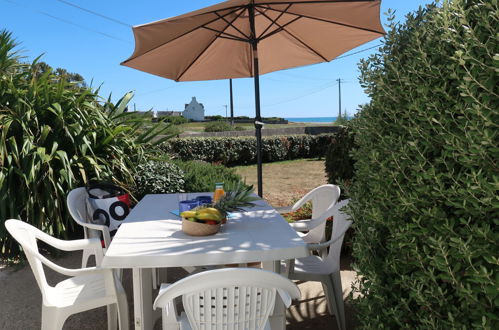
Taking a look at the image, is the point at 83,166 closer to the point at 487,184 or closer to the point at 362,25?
the point at 362,25

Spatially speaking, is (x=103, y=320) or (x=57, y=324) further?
(x=103, y=320)

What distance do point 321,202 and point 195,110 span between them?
6917 centimetres

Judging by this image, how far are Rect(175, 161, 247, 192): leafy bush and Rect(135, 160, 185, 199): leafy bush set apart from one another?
11 cm

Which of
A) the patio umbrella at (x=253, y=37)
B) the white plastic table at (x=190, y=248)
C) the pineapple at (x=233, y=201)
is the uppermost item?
the patio umbrella at (x=253, y=37)

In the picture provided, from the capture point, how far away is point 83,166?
15.3 feet

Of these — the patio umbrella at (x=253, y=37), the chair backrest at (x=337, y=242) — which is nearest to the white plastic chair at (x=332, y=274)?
the chair backrest at (x=337, y=242)

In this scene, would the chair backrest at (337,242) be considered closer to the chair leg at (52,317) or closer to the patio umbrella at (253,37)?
the patio umbrella at (253,37)

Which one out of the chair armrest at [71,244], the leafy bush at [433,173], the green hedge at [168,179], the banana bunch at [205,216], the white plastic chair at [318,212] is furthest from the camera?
the green hedge at [168,179]

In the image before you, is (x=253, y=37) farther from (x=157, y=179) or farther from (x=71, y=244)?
(x=71, y=244)

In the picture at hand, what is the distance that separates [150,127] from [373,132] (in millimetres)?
4632

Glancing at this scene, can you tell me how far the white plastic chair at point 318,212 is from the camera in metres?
3.15

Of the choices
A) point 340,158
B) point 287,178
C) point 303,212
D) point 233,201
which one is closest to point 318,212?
point 340,158

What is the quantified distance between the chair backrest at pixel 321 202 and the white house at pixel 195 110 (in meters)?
67.8

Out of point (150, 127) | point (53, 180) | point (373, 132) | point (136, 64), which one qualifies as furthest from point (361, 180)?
point (150, 127)
